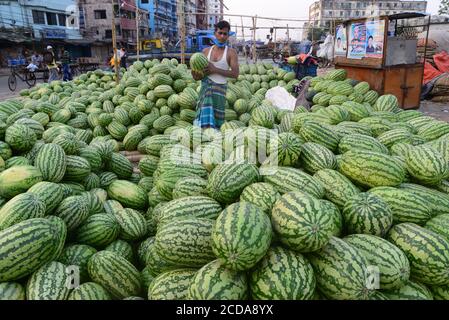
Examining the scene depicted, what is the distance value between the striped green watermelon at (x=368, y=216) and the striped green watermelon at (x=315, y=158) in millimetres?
519

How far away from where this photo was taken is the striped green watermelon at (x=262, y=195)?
203 cm

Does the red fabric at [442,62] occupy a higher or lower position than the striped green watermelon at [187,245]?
higher

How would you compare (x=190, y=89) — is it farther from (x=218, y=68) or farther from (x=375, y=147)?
(x=375, y=147)

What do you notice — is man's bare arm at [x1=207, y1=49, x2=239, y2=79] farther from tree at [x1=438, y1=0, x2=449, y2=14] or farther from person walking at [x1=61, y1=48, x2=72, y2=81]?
tree at [x1=438, y1=0, x2=449, y2=14]

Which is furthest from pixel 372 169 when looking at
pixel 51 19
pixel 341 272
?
pixel 51 19

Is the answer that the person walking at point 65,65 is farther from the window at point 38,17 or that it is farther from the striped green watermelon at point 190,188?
the window at point 38,17

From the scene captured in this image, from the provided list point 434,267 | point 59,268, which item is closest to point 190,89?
point 59,268

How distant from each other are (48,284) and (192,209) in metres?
0.90

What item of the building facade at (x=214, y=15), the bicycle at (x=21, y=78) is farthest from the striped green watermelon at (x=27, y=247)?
the bicycle at (x=21, y=78)

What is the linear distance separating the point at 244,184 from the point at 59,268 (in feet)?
4.06

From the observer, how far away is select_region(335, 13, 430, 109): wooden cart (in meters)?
7.27

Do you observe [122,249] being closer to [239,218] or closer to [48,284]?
[48,284]

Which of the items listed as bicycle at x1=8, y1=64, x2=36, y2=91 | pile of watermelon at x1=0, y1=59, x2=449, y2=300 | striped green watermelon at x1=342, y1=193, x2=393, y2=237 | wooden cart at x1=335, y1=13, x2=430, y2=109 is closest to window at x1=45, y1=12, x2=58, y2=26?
bicycle at x1=8, y1=64, x2=36, y2=91

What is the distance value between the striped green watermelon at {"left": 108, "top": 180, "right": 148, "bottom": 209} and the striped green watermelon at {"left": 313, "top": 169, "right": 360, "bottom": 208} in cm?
165
